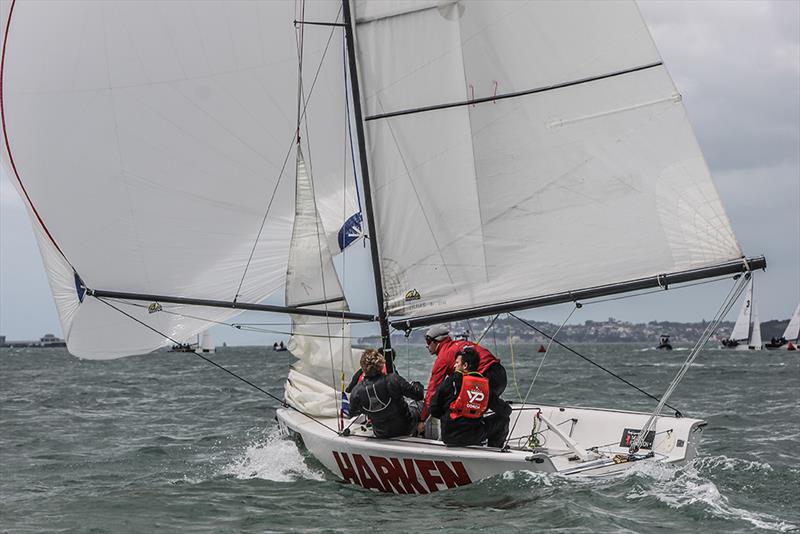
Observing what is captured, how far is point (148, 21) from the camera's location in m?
9.72

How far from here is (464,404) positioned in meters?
8.03

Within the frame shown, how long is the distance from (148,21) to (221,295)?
301cm

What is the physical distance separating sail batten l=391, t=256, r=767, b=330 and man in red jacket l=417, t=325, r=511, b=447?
29 cm

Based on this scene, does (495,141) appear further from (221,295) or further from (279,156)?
(221,295)

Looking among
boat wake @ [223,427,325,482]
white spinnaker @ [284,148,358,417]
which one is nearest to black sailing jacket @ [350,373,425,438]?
boat wake @ [223,427,325,482]

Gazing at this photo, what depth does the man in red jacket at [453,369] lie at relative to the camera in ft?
27.2

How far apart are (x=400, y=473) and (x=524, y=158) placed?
3.36 m

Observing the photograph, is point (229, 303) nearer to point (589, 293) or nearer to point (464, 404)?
point (464, 404)

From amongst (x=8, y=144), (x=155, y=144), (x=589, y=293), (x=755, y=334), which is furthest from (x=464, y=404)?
(x=755, y=334)

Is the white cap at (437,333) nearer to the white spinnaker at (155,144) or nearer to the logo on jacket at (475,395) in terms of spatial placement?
the logo on jacket at (475,395)

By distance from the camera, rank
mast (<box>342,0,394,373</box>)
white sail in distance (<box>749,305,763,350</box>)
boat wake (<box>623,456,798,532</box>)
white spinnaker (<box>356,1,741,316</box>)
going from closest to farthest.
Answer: boat wake (<box>623,456,798,532</box>)
white spinnaker (<box>356,1,741,316</box>)
mast (<box>342,0,394,373</box>)
white sail in distance (<box>749,305,763,350</box>)

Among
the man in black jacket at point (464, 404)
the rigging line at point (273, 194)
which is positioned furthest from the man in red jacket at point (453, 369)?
the rigging line at point (273, 194)

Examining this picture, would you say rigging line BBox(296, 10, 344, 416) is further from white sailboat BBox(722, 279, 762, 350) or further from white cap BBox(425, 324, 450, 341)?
white sailboat BBox(722, 279, 762, 350)

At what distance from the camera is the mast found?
9.44 m
